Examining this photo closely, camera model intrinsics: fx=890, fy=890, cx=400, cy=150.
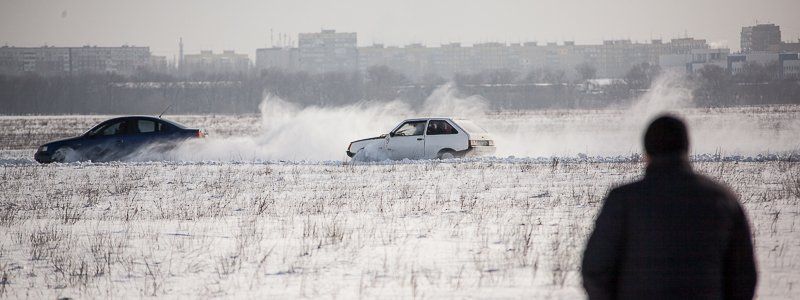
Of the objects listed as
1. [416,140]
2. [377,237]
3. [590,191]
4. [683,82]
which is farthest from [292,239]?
[683,82]

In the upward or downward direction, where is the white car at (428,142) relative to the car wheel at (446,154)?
upward

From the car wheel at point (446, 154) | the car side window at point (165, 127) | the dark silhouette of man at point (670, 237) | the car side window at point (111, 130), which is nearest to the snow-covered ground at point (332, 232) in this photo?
the car wheel at point (446, 154)

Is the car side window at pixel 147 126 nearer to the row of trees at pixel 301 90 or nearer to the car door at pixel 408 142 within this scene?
the car door at pixel 408 142

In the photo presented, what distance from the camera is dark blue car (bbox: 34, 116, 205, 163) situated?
26.3 meters

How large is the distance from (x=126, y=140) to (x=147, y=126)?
2.44 ft

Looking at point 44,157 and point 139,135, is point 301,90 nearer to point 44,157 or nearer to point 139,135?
point 139,135

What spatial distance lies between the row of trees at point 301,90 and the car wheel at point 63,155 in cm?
9453

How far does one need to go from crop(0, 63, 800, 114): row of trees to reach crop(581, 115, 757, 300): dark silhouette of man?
361 feet

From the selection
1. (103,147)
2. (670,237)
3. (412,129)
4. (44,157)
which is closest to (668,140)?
(670,237)

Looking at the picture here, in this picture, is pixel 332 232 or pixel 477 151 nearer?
pixel 332 232

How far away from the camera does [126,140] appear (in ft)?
86.4

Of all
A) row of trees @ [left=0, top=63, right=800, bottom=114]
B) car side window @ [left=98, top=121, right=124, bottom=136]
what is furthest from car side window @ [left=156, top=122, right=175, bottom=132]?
row of trees @ [left=0, top=63, right=800, bottom=114]

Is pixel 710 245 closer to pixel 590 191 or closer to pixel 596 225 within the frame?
pixel 596 225

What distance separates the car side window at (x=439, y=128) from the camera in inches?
939
